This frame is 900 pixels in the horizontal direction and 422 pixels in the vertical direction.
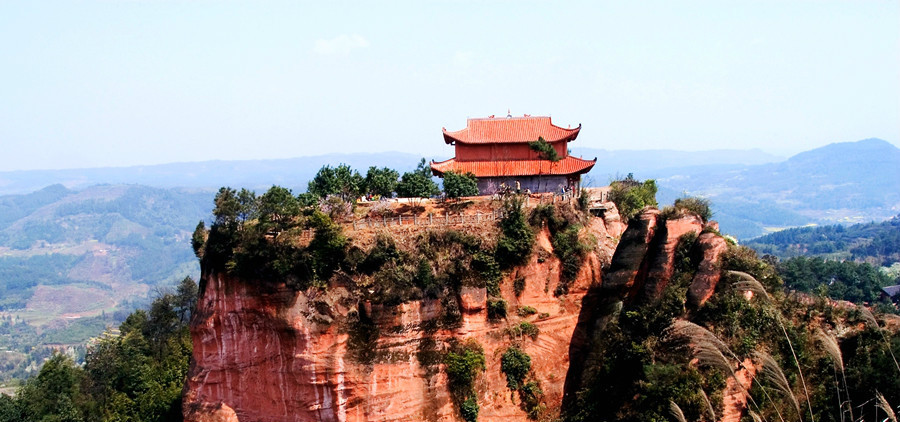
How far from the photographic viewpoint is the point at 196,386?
1320 inches

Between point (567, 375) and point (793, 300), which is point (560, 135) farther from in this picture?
point (793, 300)

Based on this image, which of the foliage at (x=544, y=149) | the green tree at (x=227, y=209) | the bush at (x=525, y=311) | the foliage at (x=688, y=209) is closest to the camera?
the foliage at (x=688, y=209)

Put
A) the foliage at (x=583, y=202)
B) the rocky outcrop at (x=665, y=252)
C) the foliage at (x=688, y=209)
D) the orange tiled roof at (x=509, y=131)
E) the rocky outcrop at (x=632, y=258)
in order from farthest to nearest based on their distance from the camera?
the orange tiled roof at (x=509, y=131) → the foliage at (x=583, y=202) → the rocky outcrop at (x=632, y=258) → the foliage at (x=688, y=209) → the rocky outcrop at (x=665, y=252)

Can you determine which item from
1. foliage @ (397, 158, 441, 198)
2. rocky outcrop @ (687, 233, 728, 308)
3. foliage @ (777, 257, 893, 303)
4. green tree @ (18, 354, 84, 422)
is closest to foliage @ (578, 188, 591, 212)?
foliage @ (397, 158, 441, 198)

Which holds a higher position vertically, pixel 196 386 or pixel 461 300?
pixel 461 300

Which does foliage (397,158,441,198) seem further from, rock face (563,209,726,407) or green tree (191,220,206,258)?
green tree (191,220,206,258)

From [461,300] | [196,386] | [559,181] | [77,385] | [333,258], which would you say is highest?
[559,181]

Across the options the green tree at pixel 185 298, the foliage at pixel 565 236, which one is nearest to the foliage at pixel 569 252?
the foliage at pixel 565 236

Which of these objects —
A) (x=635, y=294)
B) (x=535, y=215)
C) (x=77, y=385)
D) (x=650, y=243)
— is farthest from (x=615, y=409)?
(x=77, y=385)

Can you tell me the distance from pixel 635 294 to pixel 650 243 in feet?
7.42

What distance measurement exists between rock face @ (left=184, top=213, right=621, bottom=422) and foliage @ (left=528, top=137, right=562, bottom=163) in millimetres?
6069

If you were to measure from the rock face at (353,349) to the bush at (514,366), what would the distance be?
0.92 feet

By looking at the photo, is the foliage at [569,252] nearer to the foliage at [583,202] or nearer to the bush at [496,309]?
the foliage at [583,202]

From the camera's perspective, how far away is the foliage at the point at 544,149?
1480 inches
